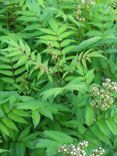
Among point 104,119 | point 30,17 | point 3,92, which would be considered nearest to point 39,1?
point 30,17

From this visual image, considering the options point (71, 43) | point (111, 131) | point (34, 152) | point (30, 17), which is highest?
point (30, 17)

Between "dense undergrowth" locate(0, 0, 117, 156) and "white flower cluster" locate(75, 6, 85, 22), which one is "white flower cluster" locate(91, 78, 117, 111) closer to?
"dense undergrowth" locate(0, 0, 117, 156)

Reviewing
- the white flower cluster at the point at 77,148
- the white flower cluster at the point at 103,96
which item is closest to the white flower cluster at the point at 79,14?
the white flower cluster at the point at 103,96

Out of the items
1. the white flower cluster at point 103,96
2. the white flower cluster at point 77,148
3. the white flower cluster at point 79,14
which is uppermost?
the white flower cluster at point 79,14

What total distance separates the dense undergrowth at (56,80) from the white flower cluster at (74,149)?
5.9 inches

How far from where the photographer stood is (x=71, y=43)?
3713 mm

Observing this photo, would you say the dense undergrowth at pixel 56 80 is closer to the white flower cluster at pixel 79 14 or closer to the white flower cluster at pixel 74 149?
the white flower cluster at pixel 79 14

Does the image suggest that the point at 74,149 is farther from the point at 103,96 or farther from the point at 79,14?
the point at 79,14

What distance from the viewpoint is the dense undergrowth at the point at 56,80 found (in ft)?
9.54

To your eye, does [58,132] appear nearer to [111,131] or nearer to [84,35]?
[111,131]

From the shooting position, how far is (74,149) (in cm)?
248

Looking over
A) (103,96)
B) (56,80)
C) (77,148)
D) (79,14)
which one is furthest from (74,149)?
(79,14)

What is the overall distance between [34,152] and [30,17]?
1.22 metres

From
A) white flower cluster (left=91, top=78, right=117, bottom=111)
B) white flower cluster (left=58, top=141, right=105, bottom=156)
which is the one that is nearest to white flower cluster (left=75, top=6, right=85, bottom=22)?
white flower cluster (left=91, top=78, right=117, bottom=111)
